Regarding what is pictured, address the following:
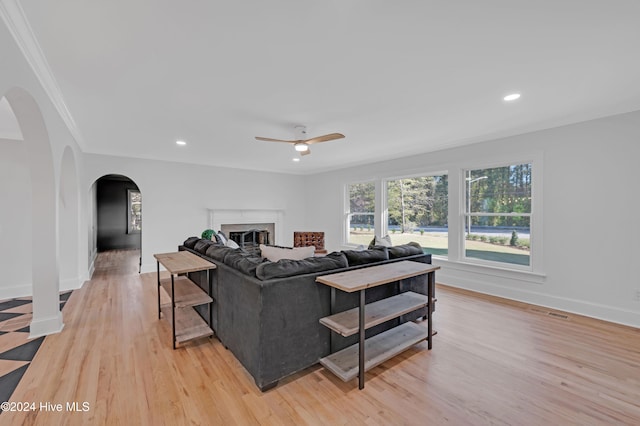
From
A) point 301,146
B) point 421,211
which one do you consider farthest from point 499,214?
point 301,146

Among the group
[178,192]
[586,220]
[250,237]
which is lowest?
[250,237]

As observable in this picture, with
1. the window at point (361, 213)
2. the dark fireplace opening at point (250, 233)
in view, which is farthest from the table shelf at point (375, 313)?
the dark fireplace opening at point (250, 233)

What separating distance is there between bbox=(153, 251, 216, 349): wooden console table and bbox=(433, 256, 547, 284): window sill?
3909 mm

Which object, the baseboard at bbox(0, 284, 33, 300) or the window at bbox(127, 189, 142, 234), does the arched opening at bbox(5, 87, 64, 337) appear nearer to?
the baseboard at bbox(0, 284, 33, 300)

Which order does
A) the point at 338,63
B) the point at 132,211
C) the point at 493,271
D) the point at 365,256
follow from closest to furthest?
the point at 338,63, the point at 365,256, the point at 493,271, the point at 132,211

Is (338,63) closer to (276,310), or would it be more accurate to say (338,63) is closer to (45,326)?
(276,310)

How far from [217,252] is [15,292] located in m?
3.76

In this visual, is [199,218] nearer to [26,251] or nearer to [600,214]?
[26,251]

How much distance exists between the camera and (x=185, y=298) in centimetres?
268

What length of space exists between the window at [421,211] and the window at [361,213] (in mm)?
509

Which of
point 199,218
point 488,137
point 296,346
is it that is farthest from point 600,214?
point 199,218

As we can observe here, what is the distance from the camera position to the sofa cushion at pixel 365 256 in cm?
269

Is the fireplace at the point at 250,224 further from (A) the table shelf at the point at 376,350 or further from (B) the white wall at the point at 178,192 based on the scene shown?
(A) the table shelf at the point at 376,350

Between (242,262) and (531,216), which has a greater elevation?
(531,216)
